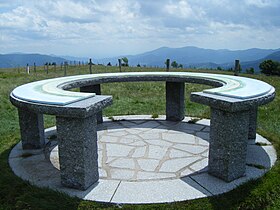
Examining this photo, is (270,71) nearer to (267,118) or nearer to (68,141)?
(267,118)

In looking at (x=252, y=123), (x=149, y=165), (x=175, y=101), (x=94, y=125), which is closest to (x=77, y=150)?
(x=94, y=125)

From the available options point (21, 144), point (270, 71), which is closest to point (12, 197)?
point (21, 144)

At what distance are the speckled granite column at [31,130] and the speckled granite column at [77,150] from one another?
167cm

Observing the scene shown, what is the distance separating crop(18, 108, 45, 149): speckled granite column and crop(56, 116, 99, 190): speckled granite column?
1674mm

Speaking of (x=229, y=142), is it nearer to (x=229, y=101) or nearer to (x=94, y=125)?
(x=229, y=101)

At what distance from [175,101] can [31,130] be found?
346cm

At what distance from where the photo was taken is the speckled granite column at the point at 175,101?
7.24 meters

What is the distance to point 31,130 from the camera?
5398 mm

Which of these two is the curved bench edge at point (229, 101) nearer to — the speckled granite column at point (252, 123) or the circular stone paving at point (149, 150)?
the circular stone paving at point (149, 150)

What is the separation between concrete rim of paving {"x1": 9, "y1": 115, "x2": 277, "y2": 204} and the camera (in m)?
3.81

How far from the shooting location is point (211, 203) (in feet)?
11.7

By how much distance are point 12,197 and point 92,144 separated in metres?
1.20

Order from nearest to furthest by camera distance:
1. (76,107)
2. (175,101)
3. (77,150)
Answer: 1. (76,107)
2. (77,150)
3. (175,101)

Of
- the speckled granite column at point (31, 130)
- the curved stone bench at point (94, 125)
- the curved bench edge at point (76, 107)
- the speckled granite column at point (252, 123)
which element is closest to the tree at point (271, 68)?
the speckled granite column at point (252, 123)
